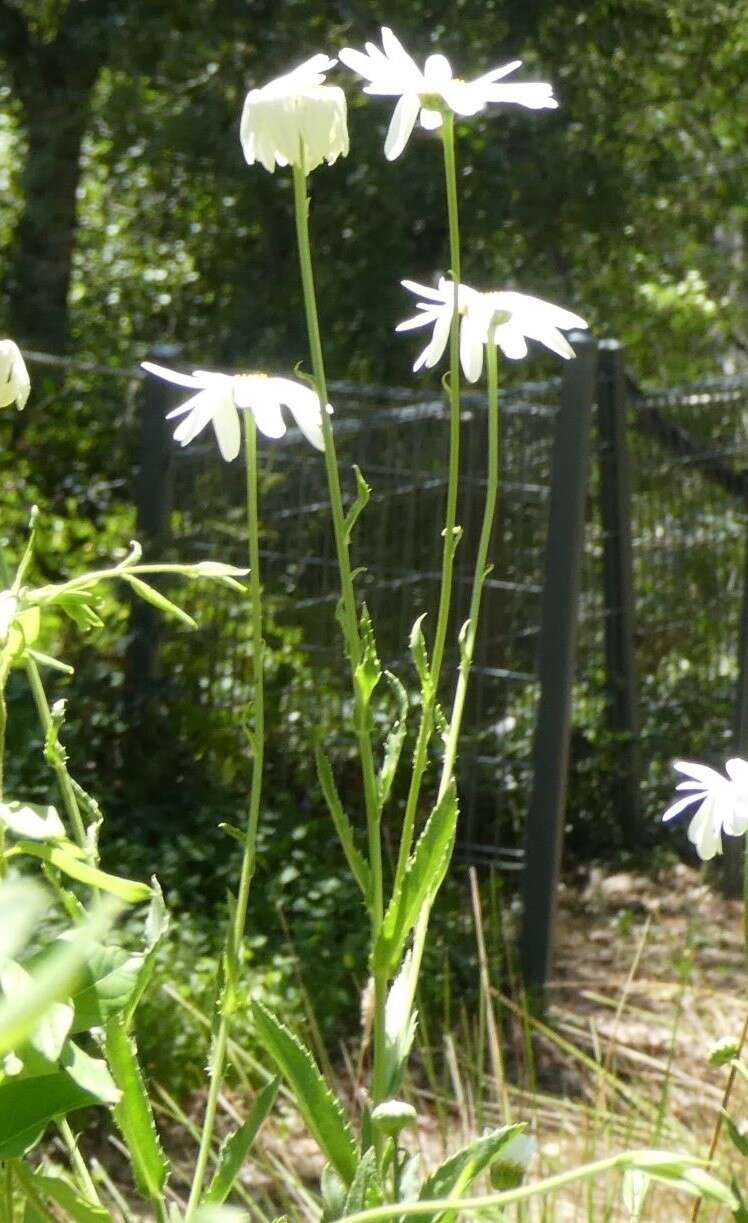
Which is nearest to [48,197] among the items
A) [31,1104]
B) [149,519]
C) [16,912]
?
[149,519]

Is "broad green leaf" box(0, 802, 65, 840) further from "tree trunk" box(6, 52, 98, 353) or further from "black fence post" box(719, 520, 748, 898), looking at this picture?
"tree trunk" box(6, 52, 98, 353)

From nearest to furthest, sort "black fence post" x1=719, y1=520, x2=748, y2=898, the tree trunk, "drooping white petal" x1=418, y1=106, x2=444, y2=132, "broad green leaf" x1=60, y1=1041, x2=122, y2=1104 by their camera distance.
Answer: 1. "broad green leaf" x1=60, y1=1041, x2=122, y2=1104
2. "drooping white petal" x1=418, y1=106, x2=444, y2=132
3. "black fence post" x1=719, y1=520, x2=748, y2=898
4. the tree trunk

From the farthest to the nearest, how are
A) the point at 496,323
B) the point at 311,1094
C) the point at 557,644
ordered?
the point at 557,644 < the point at 496,323 < the point at 311,1094

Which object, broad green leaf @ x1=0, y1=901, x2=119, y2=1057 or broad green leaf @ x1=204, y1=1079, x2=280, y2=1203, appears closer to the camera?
broad green leaf @ x1=0, y1=901, x2=119, y2=1057

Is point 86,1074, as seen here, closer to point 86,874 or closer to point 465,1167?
point 86,874

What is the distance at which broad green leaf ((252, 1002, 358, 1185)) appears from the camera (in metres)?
1.04

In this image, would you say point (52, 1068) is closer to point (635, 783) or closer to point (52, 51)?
point (635, 783)

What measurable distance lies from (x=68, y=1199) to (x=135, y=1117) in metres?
0.09

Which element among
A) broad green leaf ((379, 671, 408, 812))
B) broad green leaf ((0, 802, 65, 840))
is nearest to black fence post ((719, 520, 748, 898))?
broad green leaf ((379, 671, 408, 812))

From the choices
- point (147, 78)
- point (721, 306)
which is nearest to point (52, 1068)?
point (147, 78)

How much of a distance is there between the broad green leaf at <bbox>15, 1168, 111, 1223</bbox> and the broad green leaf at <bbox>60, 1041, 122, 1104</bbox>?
113 millimetres

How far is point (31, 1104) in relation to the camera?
2.82 ft

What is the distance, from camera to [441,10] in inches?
242

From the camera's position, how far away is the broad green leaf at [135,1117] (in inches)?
39.8
